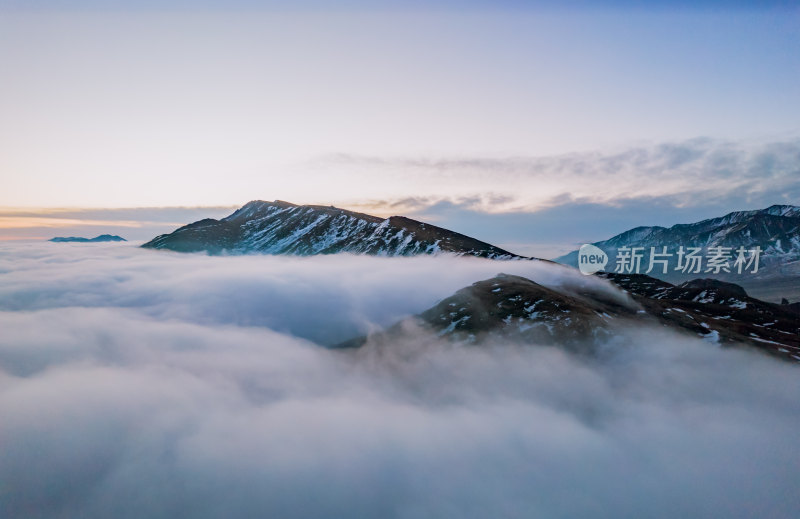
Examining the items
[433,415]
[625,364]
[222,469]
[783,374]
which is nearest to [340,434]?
[433,415]

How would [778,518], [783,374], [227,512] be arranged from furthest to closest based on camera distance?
[227,512] < [783,374] < [778,518]

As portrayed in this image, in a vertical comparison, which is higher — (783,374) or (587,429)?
(783,374)

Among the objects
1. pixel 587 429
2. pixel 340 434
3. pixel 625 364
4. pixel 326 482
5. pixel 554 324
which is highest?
pixel 554 324

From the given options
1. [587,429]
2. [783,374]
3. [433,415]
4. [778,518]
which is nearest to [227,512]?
[433,415]

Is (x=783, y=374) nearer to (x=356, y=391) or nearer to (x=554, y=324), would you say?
(x=554, y=324)

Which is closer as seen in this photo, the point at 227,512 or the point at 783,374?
the point at 783,374

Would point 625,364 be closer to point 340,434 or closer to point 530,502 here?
point 530,502

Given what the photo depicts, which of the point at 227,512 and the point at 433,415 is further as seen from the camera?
the point at 433,415

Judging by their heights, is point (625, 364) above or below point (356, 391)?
above

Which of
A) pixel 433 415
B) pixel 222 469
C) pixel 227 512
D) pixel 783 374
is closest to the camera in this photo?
pixel 783 374
